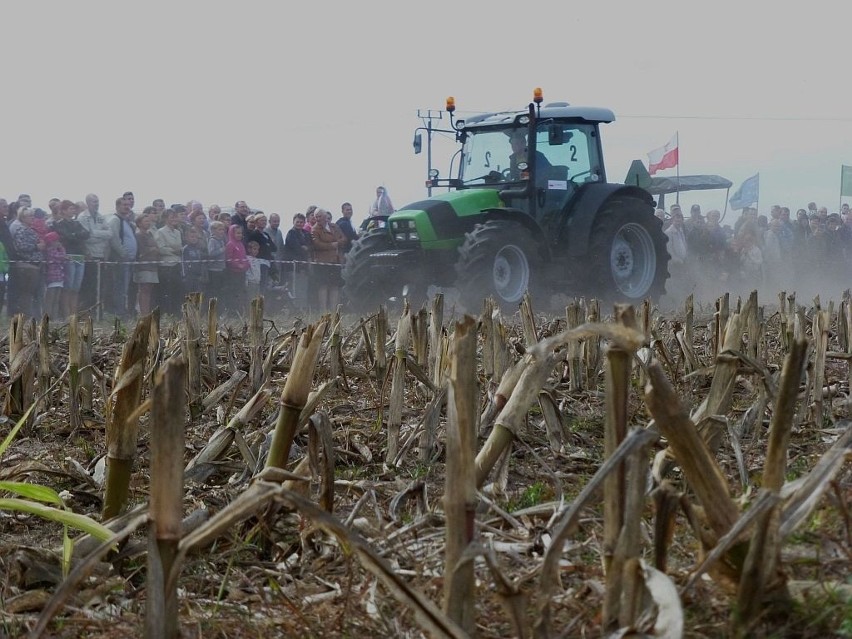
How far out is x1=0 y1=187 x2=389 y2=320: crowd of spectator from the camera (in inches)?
A: 480

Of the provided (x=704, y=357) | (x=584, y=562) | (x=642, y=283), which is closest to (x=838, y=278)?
(x=642, y=283)

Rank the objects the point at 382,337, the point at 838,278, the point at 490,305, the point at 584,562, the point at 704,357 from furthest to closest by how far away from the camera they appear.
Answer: the point at 838,278, the point at 704,357, the point at 382,337, the point at 490,305, the point at 584,562

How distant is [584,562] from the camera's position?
7.21 ft

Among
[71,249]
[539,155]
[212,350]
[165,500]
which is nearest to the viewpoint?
[165,500]

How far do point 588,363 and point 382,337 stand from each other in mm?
999

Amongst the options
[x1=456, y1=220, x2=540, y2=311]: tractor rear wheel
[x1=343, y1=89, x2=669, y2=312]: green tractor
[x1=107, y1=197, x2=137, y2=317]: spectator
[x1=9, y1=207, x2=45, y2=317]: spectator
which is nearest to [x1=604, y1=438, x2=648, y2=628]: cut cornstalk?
[x1=456, y1=220, x2=540, y2=311]: tractor rear wheel

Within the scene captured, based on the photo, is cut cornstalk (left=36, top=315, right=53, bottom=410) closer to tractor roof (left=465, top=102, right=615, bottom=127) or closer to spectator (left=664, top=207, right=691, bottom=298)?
tractor roof (left=465, top=102, right=615, bottom=127)

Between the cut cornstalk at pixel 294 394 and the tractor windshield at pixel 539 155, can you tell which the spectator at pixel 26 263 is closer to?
the tractor windshield at pixel 539 155

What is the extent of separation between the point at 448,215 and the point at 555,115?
2055mm

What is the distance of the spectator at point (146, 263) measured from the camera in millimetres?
13109

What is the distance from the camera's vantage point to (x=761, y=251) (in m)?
22.8

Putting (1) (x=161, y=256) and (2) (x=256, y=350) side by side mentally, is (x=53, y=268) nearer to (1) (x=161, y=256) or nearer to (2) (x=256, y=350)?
(1) (x=161, y=256)

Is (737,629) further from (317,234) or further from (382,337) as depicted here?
(317,234)

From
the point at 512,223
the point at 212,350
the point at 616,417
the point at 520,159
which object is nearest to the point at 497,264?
the point at 512,223
